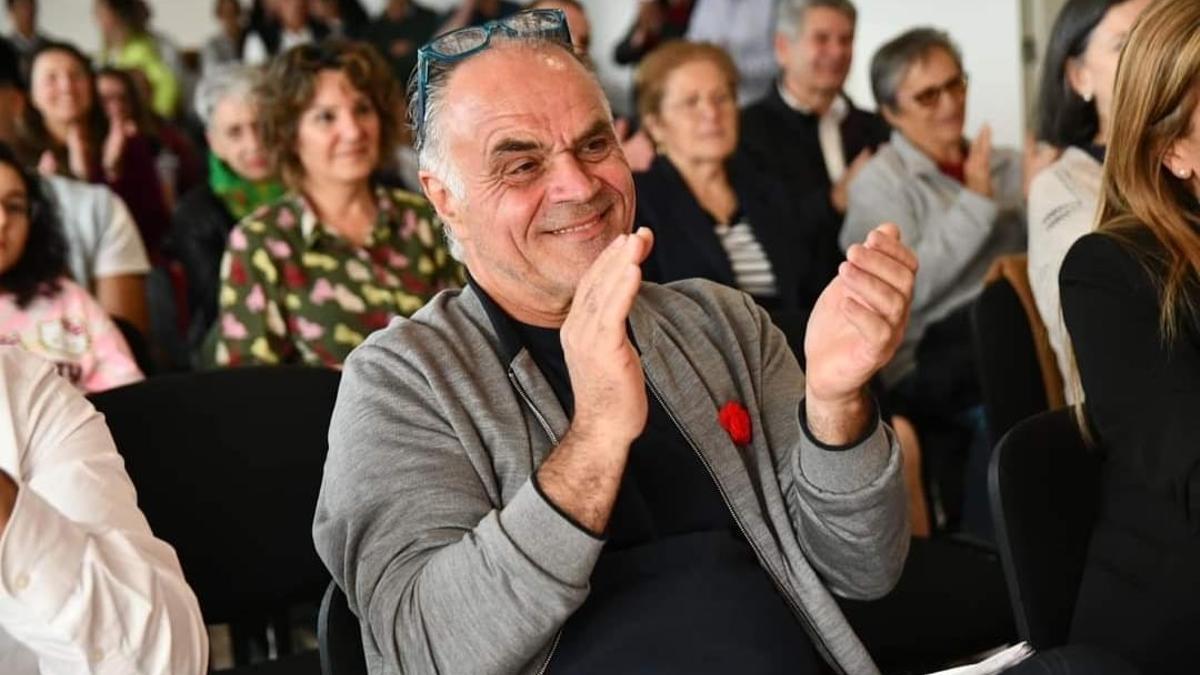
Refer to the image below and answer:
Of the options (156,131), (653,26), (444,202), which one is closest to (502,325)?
(444,202)

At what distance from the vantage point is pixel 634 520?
64.6 inches

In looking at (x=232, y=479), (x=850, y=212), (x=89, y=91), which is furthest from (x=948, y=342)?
(x=89, y=91)

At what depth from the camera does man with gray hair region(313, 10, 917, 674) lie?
146cm

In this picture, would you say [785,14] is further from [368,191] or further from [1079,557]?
[1079,557]

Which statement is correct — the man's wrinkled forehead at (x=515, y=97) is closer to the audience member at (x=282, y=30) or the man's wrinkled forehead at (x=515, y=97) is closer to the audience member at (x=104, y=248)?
the audience member at (x=104, y=248)

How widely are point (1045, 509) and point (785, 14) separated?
298cm

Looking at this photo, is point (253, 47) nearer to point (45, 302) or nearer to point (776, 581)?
point (45, 302)

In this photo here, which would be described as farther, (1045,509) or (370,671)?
(1045,509)

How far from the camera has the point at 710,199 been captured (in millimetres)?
3664

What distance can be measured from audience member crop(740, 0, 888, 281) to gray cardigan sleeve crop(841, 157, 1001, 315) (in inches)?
14.4

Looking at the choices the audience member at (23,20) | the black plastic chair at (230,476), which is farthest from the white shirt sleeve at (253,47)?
the black plastic chair at (230,476)

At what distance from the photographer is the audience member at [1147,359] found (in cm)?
183

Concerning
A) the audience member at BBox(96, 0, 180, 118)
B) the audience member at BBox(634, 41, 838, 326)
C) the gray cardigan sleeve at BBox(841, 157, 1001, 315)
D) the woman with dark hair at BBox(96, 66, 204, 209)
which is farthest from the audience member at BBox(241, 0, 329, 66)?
the gray cardigan sleeve at BBox(841, 157, 1001, 315)

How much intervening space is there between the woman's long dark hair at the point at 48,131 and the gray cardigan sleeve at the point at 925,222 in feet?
6.97
